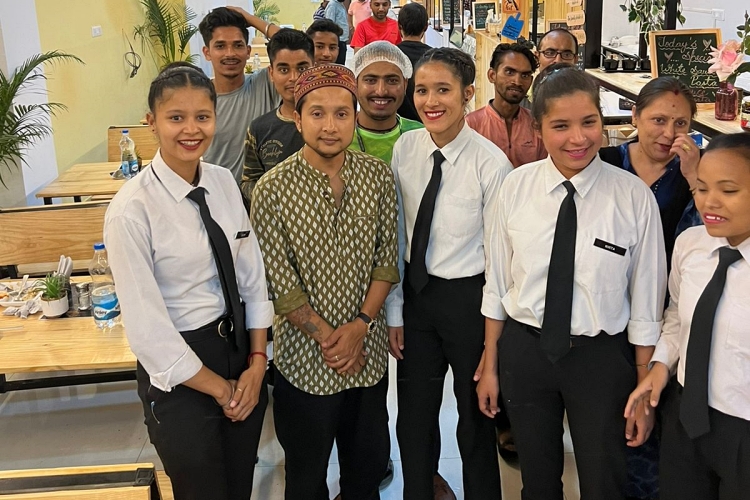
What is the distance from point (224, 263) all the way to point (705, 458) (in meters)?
1.30

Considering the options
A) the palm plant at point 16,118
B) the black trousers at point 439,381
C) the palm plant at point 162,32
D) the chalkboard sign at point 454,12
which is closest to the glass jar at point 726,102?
the black trousers at point 439,381

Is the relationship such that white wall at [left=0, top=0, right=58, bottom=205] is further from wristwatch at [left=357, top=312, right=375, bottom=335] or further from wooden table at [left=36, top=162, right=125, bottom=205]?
wristwatch at [left=357, top=312, right=375, bottom=335]

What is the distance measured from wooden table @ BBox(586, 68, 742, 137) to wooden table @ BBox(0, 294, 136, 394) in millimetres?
2198

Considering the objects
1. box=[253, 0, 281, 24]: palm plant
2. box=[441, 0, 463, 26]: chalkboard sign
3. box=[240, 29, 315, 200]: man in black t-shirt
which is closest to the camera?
box=[240, 29, 315, 200]: man in black t-shirt

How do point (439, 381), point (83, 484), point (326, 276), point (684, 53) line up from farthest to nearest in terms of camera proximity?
point (684, 53)
point (439, 381)
point (326, 276)
point (83, 484)

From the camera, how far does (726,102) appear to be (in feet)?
8.62

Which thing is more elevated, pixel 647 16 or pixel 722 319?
pixel 647 16

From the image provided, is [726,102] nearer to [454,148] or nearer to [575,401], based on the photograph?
[454,148]

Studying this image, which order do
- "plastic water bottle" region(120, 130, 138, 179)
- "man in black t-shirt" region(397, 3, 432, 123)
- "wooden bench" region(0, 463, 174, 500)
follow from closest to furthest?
"wooden bench" region(0, 463, 174, 500)
"plastic water bottle" region(120, 130, 138, 179)
"man in black t-shirt" region(397, 3, 432, 123)

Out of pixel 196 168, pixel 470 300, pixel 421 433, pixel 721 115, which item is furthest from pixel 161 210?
pixel 721 115

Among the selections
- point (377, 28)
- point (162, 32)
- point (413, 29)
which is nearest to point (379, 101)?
point (413, 29)

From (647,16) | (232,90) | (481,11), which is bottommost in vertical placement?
(232,90)

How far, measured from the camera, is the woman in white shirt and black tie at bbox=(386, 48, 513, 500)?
2211 millimetres

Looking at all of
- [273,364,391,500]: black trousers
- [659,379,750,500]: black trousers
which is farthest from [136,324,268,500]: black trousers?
[659,379,750,500]: black trousers
